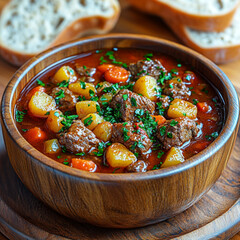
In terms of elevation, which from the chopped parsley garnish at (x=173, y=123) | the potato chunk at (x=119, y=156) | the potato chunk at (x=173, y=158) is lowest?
the potato chunk at (x=119, y=156)

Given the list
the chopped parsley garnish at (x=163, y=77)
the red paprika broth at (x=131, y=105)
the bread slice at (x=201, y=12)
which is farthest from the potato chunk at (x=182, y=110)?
the bread slice at (x=201, y=12)

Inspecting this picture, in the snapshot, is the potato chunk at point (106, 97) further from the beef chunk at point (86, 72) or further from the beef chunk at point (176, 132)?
the beef chunk at point (176, 132)

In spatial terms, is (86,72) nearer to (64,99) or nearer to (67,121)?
(64,99)

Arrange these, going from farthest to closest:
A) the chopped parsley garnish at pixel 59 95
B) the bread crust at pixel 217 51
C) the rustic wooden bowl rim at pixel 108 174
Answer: the bread crust at pixel 217 51 → the chopped parsley garnish at pixel 59 95 → the rustic wooden bowl rim at pixel 108 174

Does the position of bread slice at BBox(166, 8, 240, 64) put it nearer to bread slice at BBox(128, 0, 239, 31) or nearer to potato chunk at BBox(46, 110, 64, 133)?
bread slice at BBox(128, 0, 239, 31)

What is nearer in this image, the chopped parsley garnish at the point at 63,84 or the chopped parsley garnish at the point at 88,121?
the chopped parsley garnish at the point at 88,121

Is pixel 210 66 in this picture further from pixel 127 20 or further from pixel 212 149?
pixel 127 20

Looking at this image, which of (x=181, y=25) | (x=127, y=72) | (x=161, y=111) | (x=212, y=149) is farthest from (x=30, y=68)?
(x=181, y=25)
